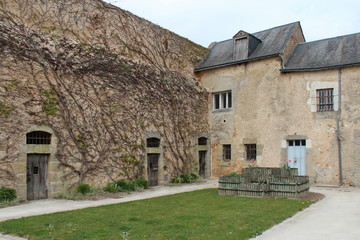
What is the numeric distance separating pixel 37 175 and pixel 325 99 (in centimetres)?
A: 1164

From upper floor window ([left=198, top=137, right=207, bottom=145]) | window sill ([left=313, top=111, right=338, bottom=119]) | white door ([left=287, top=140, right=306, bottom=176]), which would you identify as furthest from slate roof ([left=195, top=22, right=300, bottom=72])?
white door ([left=287, top=140, right=306, bottom=176])

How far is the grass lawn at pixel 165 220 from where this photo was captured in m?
6.01

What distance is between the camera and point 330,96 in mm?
14148

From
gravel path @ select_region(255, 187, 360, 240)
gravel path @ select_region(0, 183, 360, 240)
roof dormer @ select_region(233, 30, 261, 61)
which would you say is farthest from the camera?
roof dormer @ select_region(233, 30, 261, 61)

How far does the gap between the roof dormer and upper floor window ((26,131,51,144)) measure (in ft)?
33.0

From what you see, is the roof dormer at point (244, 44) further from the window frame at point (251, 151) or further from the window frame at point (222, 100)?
the window frame at point (251, 151)

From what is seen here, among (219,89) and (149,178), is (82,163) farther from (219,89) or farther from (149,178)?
(219,89)

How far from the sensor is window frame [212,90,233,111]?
1708 cm

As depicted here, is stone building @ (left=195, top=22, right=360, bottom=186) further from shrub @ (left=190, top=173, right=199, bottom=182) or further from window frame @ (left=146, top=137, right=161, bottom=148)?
window frame @ (left=146, top=137, right=161, bottom=148)

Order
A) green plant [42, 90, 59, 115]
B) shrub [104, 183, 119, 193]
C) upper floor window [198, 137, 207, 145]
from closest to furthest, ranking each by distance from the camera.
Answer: green plant [42, 90, 59, 115] → shrub [104, 183, 119, 193] → upper floor window [198, 137, 207, 145]

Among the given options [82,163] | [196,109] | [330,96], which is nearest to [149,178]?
[82,163]

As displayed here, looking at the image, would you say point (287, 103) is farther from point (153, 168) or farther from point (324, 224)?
point (324, 224)

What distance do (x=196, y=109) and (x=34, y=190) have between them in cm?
884

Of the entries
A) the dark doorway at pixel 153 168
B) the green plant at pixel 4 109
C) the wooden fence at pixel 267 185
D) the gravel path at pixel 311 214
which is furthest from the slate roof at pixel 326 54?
the green plant at pixel 4 109
